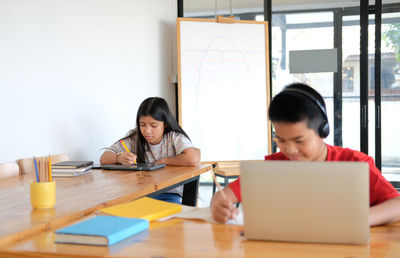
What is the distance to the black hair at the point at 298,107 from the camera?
1.37 m

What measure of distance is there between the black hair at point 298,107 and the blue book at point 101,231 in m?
0.48

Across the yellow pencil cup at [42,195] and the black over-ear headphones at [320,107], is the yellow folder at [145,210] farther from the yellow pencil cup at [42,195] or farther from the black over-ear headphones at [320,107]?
the black over-ear headphones at [320,107]

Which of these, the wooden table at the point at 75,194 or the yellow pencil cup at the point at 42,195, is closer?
the wooden table at the point at 75,194

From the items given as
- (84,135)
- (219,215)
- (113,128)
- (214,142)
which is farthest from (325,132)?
(214,142)

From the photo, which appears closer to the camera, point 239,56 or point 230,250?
point 230,250

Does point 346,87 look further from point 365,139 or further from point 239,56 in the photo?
point 239,56

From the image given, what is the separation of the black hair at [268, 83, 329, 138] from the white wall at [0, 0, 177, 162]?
1.73 meters

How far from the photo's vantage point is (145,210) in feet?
4.71

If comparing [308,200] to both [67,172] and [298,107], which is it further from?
[67,172]

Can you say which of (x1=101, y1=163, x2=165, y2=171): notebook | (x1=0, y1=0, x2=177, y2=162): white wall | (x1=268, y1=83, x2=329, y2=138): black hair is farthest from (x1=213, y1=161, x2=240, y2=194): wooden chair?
(x1=268, y1=83, x2=329, y2=138): black hair

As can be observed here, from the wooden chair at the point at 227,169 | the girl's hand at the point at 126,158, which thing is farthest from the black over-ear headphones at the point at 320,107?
the wooden chair at the point at 227,169

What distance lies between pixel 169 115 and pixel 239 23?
168cm

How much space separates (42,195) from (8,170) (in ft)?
3.41

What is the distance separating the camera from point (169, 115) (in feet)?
9.75
